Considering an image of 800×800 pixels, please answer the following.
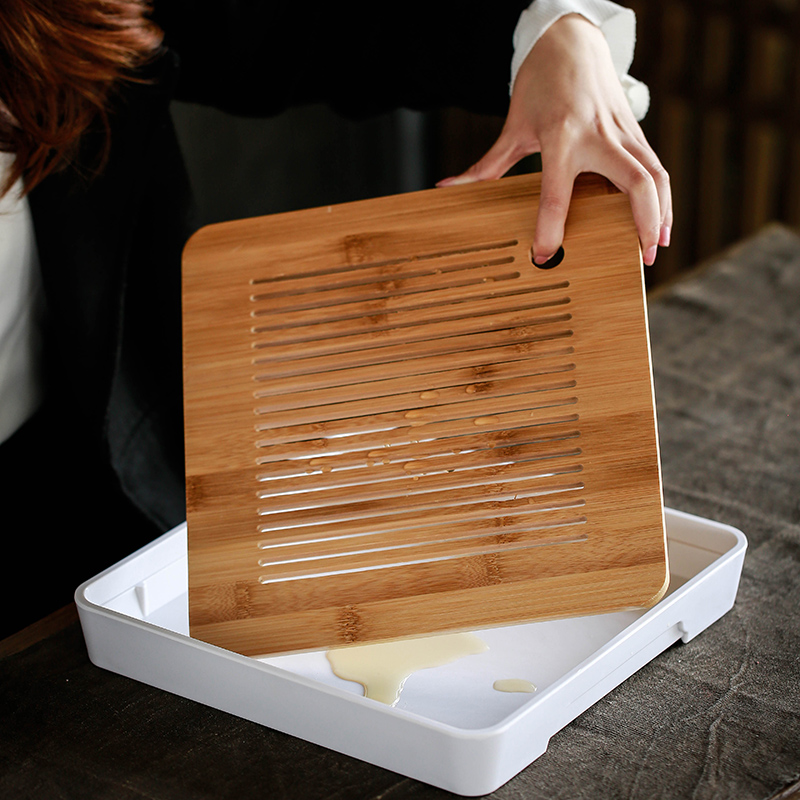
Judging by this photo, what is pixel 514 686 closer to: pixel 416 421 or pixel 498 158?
pixel 416 421

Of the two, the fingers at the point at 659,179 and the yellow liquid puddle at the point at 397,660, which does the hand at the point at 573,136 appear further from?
the yellow liquid puddle at the point at 397,660

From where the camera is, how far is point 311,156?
258 centimetres

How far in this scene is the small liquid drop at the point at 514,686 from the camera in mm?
617

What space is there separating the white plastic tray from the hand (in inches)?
9.8

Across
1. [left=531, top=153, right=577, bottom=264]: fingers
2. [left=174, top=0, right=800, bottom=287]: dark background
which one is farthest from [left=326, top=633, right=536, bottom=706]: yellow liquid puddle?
[left=174, top=0, right=800, bottom=287]: dark background

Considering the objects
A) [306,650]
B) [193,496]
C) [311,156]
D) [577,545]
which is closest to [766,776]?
[577,545]

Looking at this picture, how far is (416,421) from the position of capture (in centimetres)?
64

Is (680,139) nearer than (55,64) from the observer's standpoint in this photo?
No

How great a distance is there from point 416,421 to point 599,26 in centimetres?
37

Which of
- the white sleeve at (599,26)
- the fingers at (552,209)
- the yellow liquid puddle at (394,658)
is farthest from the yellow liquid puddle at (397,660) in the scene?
the white sleeve at (599,26)

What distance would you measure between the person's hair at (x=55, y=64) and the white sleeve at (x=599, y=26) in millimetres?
323

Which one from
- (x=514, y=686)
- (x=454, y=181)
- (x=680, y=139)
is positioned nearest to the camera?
(x=514, y=686)

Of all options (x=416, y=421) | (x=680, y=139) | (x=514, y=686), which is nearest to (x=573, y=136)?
(x=416, y=421)

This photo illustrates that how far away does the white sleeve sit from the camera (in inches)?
29.8
